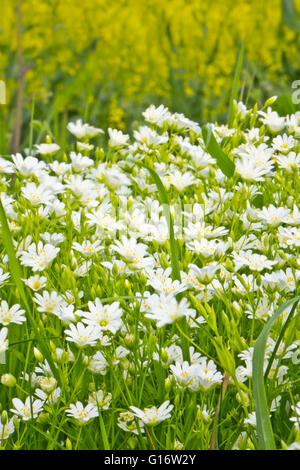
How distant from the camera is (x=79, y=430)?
1.35m

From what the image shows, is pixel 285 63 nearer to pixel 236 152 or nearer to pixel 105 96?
pixel 105 96

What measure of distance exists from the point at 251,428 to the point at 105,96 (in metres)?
4.05

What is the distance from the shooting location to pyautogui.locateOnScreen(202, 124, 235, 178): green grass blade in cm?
212

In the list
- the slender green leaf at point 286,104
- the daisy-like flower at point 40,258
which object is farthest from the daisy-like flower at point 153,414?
the slender green leaf at point 286,104

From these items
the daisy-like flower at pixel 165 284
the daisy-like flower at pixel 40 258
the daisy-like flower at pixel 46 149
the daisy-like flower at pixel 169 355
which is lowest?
the daisy-like flower at pixel 169 355

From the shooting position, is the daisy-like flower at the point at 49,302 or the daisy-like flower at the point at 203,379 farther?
the daisy-like flower at the point at 49,302

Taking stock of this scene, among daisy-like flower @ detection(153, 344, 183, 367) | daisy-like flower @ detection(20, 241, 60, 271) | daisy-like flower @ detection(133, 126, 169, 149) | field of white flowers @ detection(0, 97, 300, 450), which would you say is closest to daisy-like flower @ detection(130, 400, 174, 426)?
field of white flowers @ detection(0, 97, 300, 450)

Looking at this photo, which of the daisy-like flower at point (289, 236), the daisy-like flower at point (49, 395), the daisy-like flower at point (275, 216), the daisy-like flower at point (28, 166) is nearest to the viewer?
the daisy-like flower at point (49, 395)

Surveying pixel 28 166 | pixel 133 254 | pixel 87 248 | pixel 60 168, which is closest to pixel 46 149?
pixel 60 168

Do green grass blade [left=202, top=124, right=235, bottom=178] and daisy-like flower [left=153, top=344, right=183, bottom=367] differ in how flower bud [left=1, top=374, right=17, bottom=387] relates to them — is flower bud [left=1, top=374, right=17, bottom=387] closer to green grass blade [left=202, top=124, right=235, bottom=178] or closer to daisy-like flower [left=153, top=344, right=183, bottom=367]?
daisy-like flower [left=153, top=344, right=183, bottom=367]

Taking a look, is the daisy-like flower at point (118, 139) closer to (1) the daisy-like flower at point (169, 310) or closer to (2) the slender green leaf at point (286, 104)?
(2) the slender green leaf at point (286, 104)

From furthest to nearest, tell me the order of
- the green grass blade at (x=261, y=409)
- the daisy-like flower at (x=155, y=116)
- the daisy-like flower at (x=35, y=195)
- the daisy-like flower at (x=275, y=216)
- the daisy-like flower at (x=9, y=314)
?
the daisy-like flower at (x=155, y=116) → the daisy-like flower at (x=35, y=195) → the daisy-like flower at (x=275, y=216) → the daisy-like flower at (x=9, y=314) → the green grass blade at (x=261, y=409)

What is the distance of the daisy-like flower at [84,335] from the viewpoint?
1383 millimetres
